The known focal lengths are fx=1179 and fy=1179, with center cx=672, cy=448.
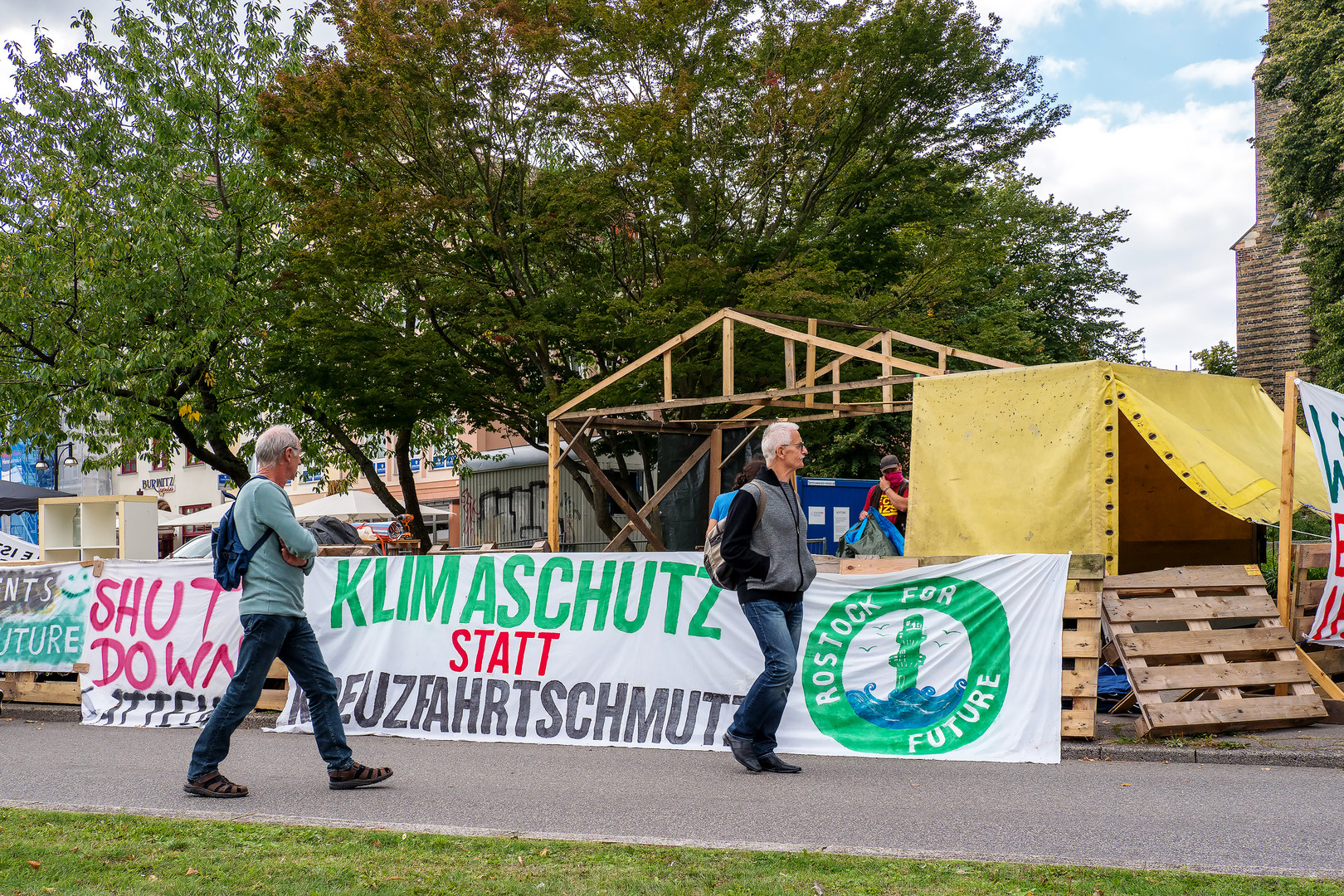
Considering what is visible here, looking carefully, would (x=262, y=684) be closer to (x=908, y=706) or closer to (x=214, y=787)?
(x=214, y=787)

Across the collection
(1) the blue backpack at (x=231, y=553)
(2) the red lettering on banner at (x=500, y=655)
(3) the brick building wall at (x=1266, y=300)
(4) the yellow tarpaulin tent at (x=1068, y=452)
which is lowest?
(2) the red lettering on banner at (x=500, y=655)

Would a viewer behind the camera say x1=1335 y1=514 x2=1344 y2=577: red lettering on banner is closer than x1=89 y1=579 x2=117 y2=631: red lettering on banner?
Yes

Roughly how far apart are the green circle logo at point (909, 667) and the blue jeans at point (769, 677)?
36.1 inches

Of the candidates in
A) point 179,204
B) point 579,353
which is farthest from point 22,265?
point 579,353

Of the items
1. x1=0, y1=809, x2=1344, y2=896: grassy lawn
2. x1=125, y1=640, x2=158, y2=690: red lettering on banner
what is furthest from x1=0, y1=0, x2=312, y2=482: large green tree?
x1=0, y1=809, x2=1344, y2=896: grassy lawn

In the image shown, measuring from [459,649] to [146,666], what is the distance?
2.78m

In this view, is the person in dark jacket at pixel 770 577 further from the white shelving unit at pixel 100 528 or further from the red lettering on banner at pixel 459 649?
the white shelving unit at pixel 100 528

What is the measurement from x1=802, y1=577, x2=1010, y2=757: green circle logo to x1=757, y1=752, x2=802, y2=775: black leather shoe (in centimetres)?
77

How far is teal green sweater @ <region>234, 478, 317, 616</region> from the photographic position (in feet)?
20.1

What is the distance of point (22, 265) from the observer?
19328 mm

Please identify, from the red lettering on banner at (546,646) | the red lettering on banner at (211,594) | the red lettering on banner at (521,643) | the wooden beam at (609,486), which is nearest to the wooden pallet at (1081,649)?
the red lettering on banner at (546,646)

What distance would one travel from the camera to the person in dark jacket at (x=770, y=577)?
6625 millimetres

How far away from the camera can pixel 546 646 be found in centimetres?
845

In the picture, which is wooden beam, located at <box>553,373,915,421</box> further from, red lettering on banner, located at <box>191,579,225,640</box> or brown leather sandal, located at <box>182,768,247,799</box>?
brown leather sandal, located at <box>182,768,247,799</box>
